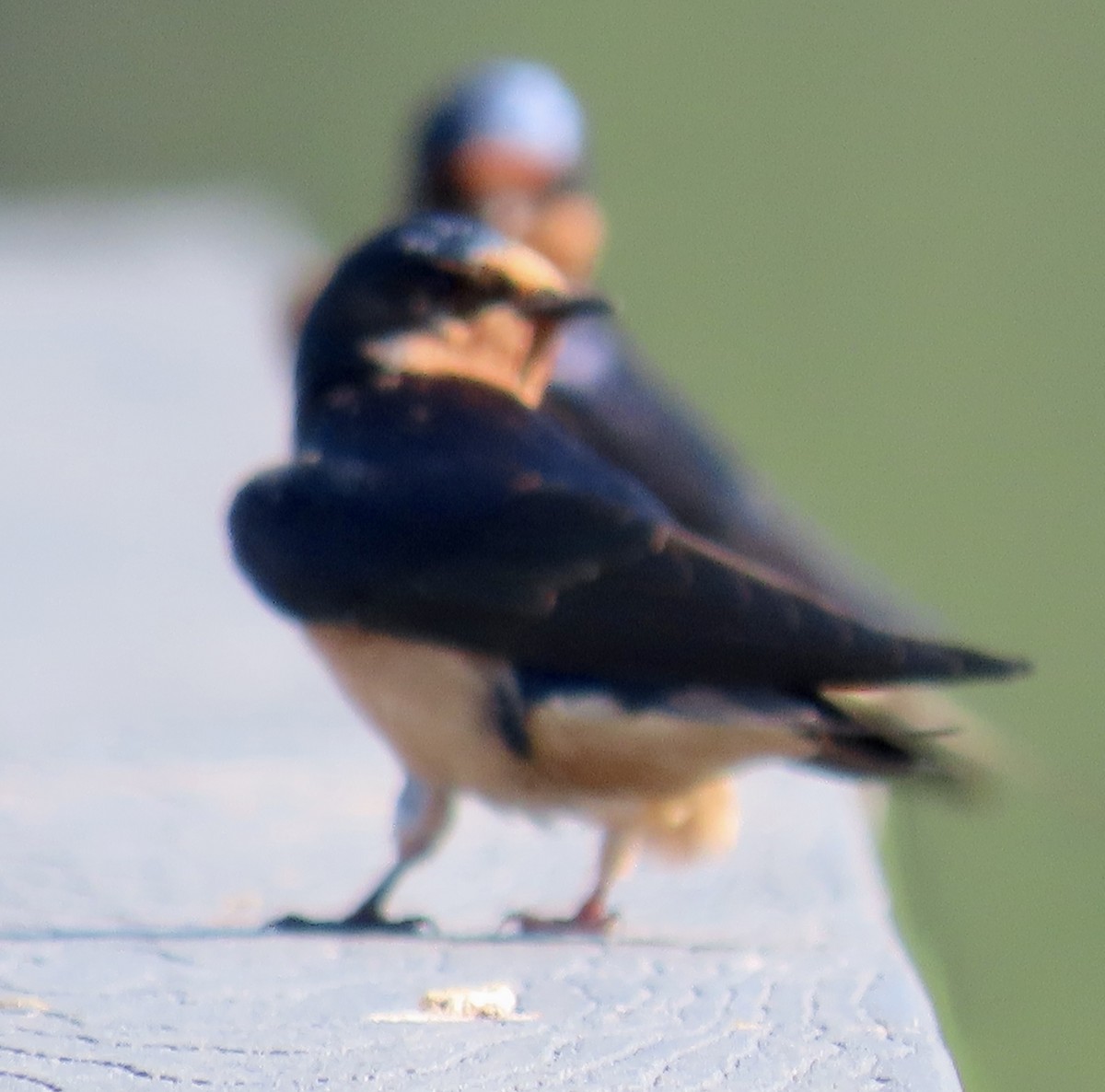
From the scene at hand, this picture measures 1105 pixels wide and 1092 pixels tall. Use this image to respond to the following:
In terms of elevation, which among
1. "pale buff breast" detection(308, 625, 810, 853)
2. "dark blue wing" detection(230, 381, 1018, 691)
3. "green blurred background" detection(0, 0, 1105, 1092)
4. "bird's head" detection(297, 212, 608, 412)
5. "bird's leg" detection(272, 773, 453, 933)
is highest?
"green blurred background" detection(0, 0, 1105, 1092)

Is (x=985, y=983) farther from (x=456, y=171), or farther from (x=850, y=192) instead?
(x=850, y=192)

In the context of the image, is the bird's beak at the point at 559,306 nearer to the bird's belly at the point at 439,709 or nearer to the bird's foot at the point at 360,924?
the bird's belly at the point at 439,709

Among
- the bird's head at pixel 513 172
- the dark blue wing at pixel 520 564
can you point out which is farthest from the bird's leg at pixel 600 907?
the bird's head at pixel 513 172

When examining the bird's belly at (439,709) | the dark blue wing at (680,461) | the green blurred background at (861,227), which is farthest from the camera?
the green blurred background at (861,227)

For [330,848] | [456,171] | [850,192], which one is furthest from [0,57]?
[330,848]

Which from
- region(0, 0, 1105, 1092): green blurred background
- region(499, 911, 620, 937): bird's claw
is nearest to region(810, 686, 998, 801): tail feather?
region(499, 911, 620, 937): bird's claw

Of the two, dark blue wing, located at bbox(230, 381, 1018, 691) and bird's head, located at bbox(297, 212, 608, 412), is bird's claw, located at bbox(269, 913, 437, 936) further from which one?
bird's head, located at bbox(297, 212, 608, 412)
